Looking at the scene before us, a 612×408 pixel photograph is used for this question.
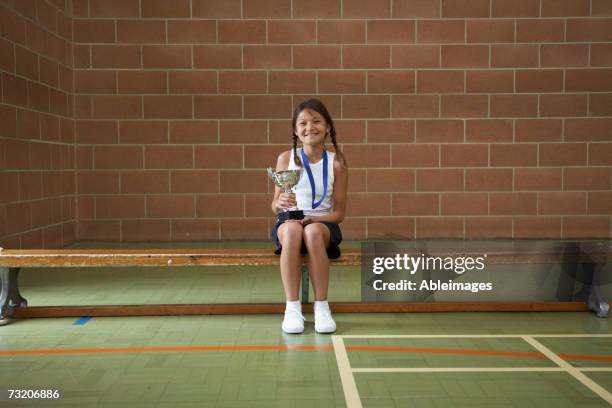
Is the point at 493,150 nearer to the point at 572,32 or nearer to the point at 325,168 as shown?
the point at 572,32

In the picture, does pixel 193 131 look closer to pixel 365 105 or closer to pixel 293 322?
pixel 365 105

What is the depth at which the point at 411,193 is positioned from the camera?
235 inches

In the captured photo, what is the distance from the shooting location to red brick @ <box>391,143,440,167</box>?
5.95 m

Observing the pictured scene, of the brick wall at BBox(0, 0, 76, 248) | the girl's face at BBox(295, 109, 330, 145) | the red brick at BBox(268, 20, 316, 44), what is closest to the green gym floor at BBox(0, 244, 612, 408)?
the girl's face at BBox(295, 109, 330, 145)

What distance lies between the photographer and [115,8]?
19.0ft

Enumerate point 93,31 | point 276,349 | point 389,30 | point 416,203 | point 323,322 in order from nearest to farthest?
point 276,349
point 323,322
point 93,31
point 389,30
point 416,203

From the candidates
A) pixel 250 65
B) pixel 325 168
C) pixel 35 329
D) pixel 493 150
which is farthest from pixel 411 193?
pixel 35 329

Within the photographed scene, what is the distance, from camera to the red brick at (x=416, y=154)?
19.5ft

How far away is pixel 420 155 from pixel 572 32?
180 cm

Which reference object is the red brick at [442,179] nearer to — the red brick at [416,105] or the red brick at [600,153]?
the red brick at [416,105]

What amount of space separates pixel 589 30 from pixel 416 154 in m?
1.96

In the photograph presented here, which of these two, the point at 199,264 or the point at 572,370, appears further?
the point at 199,264

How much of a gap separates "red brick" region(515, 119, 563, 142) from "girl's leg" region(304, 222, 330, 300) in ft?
11.8

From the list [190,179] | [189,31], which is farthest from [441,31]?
[190,179]
